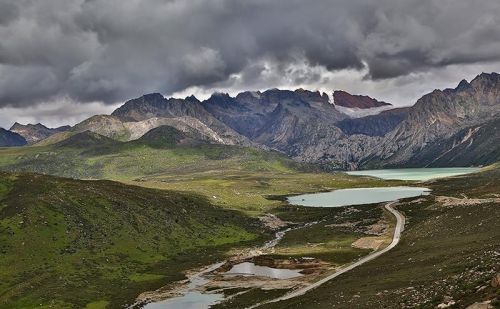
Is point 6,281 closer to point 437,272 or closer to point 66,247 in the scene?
point 66,247

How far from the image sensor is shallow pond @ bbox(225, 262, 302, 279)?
132m

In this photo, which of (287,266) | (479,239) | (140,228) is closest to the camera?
(479,239)

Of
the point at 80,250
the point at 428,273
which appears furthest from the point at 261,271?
the point at 428,273

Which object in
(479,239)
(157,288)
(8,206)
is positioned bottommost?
(157,288)

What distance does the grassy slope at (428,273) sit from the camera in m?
60.9

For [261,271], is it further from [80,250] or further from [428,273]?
[428,273]

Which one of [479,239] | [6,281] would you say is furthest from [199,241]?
[479,239]

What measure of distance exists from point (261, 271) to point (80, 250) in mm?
58159

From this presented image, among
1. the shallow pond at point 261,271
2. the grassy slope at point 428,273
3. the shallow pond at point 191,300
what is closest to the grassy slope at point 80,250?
the shallow pond at point 191,300

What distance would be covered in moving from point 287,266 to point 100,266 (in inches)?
2119

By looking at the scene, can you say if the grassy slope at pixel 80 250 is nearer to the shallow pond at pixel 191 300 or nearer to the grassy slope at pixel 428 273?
the shallow pond at pixel 191 300

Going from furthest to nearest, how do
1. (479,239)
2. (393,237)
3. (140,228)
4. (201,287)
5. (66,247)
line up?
(140,228), (393,237), (66,247), (201,287), (479,239)

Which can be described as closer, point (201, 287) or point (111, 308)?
point (111, 308)

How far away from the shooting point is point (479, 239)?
111 m
